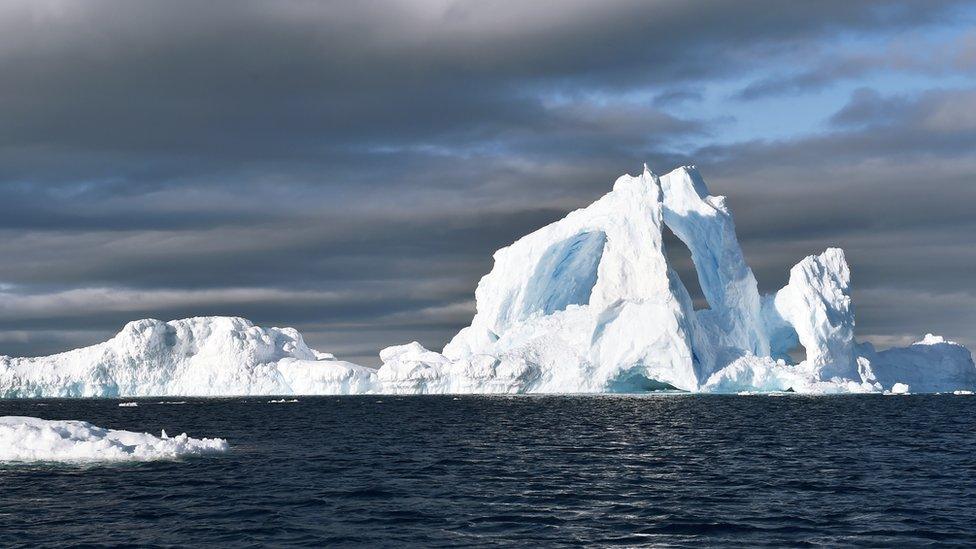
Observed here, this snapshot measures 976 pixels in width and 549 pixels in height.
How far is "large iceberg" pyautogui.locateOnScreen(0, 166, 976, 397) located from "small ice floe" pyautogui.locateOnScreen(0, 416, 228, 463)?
55795 millimetres

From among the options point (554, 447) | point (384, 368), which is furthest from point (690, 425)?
point (384, 368)

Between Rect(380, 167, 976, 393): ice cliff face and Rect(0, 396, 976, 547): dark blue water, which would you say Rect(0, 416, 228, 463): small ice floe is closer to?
Rect(0, 396, 976, 547): dark blue water

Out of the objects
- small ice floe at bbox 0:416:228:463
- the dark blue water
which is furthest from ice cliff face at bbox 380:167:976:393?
small ice floe at bbox 0:416:228:463

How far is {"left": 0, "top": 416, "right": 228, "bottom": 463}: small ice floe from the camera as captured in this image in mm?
32031

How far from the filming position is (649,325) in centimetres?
8450

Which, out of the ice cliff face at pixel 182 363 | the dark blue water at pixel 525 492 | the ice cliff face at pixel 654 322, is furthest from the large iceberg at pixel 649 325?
the dark blue water at pixel 525 492

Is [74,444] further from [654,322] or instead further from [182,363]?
[182,363]

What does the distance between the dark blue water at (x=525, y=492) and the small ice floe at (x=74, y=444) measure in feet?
5.30

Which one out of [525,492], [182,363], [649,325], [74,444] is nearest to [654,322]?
[649,325]

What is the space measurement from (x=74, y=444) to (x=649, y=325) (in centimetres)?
5894

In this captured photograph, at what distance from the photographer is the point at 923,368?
10375cm

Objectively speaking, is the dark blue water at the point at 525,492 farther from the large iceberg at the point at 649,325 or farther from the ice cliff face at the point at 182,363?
the ice cliff face at the point at 182,363

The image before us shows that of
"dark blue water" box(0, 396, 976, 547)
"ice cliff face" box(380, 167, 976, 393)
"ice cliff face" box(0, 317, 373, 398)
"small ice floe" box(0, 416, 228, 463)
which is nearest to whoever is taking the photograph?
"dark blue water" box(0, 396, 976, 547)

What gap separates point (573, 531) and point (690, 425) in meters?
32.3
